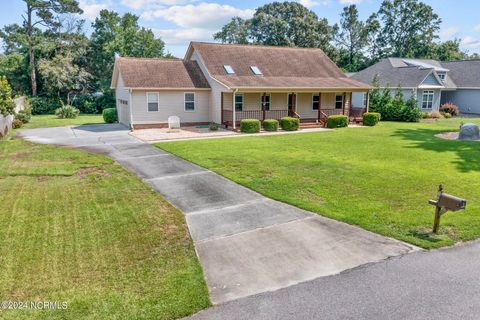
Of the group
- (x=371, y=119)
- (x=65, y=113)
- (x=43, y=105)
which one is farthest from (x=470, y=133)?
(x=43, y=105)

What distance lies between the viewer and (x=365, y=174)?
1102cm

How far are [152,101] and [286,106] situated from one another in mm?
9632

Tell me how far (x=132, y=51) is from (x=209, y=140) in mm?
28270

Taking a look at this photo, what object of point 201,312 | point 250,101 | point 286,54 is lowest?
point 201,312

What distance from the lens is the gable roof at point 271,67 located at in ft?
79.0

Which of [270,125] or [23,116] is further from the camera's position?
[23,116]

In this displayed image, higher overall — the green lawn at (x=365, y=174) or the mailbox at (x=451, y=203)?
the mailbox at (x=451, y=203)

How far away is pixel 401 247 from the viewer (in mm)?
6152

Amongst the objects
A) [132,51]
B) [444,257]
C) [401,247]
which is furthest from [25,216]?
[132,51]

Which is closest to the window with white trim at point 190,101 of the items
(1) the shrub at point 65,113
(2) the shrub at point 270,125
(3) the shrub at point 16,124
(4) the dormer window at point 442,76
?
(2) the shrub at point 270,125

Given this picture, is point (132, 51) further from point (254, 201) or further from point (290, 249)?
point (290, 249)

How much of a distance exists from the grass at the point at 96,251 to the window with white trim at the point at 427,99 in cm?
3172

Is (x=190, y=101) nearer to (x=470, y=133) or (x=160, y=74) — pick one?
(x=160, y=74)

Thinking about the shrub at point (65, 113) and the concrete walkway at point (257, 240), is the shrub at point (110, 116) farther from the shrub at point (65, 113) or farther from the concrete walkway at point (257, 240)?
the concrete walkway at point (257, 240)
